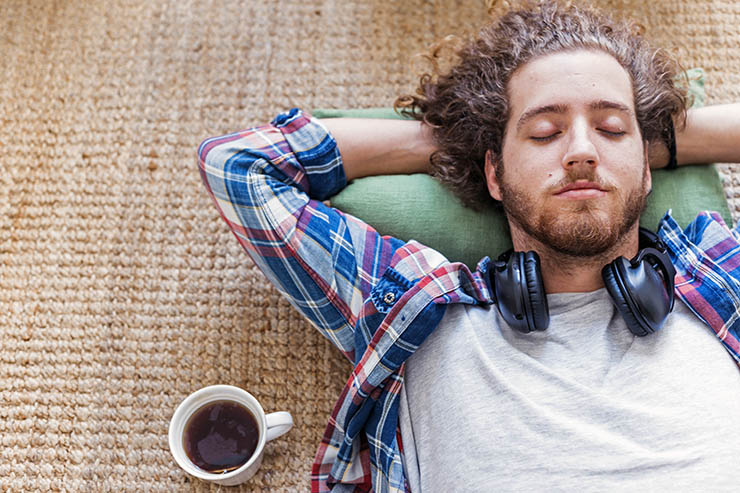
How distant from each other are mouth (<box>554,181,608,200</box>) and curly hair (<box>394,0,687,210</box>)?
162 millimetres

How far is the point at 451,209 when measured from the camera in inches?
45.2

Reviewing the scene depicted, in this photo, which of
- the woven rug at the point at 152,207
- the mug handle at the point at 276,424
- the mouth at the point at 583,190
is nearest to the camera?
the mouth at the point at 583,190

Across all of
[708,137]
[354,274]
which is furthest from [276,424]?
[708,137]

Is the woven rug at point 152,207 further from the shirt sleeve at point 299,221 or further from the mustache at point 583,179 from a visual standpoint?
the mustache at point 583,179

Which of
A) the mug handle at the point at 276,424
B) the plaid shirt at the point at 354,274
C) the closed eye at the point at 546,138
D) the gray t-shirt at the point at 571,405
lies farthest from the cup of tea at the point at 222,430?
the closed eye at the point at 546,138

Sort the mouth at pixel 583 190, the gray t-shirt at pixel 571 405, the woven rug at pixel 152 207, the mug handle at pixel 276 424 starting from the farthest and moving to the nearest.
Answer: the woven rug at pixel 152 207 → the mug handle at pixel 276 424 → the mouth at pixel 583 190 → the gray t-shirt at pixel 571 405

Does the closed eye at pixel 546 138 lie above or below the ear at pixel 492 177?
above

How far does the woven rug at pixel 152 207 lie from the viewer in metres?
1.24

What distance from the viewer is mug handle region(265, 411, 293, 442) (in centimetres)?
108

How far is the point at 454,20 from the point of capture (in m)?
1.49

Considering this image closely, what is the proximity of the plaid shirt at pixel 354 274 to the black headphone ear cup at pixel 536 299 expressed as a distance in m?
0.09

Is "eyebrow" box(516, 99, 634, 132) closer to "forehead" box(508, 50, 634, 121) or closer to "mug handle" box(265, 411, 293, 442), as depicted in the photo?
"forehead" box(508, 50, 634, 121)

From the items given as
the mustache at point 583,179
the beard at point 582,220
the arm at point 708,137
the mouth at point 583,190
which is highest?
the arm at point 708,137

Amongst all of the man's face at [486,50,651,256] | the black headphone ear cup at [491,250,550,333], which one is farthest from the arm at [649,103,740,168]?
the black headphone ear cup at [491,250,550,333]
